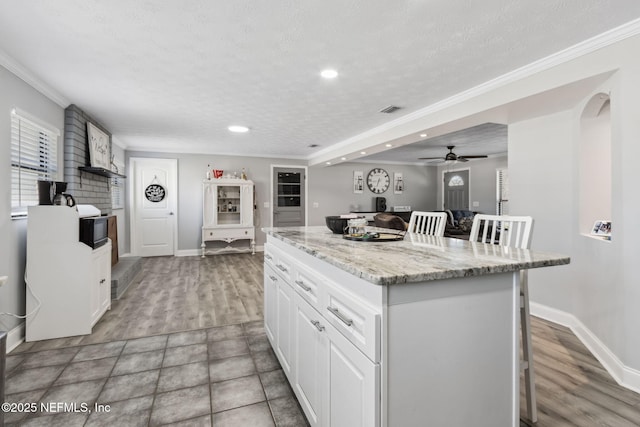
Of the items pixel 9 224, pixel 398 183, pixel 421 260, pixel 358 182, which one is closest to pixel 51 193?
pixel 9 224

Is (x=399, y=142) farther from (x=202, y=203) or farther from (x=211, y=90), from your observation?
(x=202, y=203)

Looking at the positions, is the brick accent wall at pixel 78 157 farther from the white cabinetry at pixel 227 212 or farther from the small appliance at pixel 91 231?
the white cabinetry at pixel 227 212

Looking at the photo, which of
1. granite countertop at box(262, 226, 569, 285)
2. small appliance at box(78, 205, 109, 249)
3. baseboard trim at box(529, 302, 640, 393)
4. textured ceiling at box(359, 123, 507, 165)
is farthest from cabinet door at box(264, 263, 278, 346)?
textured ceiling at box(359, 123, 507, 165)

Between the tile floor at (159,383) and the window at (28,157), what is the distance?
49.6 inches

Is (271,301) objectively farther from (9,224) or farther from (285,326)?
(9,224)

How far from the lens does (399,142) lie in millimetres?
4520

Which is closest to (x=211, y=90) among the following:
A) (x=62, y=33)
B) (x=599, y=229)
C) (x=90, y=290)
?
(x=62, y=33)

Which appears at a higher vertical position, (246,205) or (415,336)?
(246,205)

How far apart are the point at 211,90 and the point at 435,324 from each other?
9.63 ft

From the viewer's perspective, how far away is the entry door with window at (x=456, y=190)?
26.9ft

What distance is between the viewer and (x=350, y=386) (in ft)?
3.82

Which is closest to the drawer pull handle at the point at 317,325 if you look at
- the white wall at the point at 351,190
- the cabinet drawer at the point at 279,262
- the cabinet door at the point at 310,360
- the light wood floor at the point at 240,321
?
the cabinet door at the point at 310,360

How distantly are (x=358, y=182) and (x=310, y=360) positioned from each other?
6828 mm

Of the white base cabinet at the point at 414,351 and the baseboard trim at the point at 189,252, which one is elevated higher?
the white base cabinet at the point at 414,351
